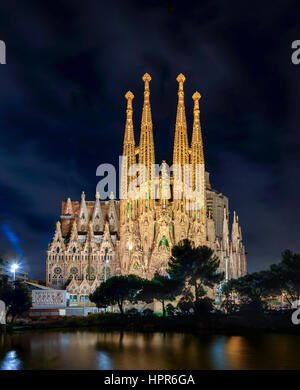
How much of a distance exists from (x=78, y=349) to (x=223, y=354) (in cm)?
894

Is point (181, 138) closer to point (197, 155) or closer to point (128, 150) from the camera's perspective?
point (197, 155)

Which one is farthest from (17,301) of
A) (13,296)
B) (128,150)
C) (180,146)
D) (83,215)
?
(180,146)

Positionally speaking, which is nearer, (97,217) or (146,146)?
(146,146)

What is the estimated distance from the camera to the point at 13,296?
46.2 m

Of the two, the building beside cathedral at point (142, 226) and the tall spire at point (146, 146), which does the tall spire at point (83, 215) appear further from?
the tall spire at point (146, 146)

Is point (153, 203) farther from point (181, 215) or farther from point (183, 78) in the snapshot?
point (183, 78)

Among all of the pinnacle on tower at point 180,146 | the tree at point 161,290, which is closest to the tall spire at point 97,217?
the pinnacle on tower at point 180,146

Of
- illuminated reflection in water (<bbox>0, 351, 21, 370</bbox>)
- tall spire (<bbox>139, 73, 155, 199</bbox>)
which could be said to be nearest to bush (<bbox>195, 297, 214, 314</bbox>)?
illuminated reflection in water (<bbox>0, 351, 21, 370</bbox>)

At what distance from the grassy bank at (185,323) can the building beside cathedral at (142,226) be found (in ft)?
101

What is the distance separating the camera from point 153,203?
82375 mm

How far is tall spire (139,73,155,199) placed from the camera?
8256 centimetres

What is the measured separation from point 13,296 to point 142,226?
3750 cm

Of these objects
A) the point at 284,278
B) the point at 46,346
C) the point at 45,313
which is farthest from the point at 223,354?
the point at 45,313

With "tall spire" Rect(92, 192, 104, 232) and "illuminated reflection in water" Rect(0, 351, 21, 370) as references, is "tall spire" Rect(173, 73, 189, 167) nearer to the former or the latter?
"tall spire" Rect(92, 192, 104, 232)
